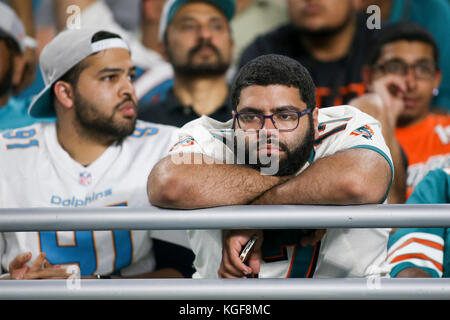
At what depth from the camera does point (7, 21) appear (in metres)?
2.29

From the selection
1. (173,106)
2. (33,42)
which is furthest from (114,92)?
(33,42)

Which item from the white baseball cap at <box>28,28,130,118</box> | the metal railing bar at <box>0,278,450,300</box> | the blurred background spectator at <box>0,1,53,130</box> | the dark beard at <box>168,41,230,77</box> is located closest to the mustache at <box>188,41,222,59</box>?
the dark beard at <box>168,41,230,77</box>

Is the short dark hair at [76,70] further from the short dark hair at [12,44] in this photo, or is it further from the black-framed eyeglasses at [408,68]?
the black-framed eyeglasses at [408,68]

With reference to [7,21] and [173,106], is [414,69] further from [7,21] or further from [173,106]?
[7,21]

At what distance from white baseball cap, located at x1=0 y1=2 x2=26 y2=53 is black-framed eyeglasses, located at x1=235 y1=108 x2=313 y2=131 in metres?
1.40

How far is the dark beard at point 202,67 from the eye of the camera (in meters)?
2.18

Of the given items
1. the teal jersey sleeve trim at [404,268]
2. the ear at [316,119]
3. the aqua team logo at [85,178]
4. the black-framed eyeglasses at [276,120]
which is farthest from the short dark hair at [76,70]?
the teal jersey sleeve trim at [404,268]

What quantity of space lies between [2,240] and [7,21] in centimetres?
109

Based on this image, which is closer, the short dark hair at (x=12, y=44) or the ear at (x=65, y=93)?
the ear at (x=65, y=93)

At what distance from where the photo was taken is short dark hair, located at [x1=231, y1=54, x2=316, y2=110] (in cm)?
134

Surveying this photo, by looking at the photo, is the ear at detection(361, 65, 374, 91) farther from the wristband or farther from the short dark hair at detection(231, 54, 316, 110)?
the wristband

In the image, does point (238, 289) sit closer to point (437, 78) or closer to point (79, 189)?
point (79, 189)

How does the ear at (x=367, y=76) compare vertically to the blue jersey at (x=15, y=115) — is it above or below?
above

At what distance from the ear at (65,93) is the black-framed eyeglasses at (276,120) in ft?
2.29
